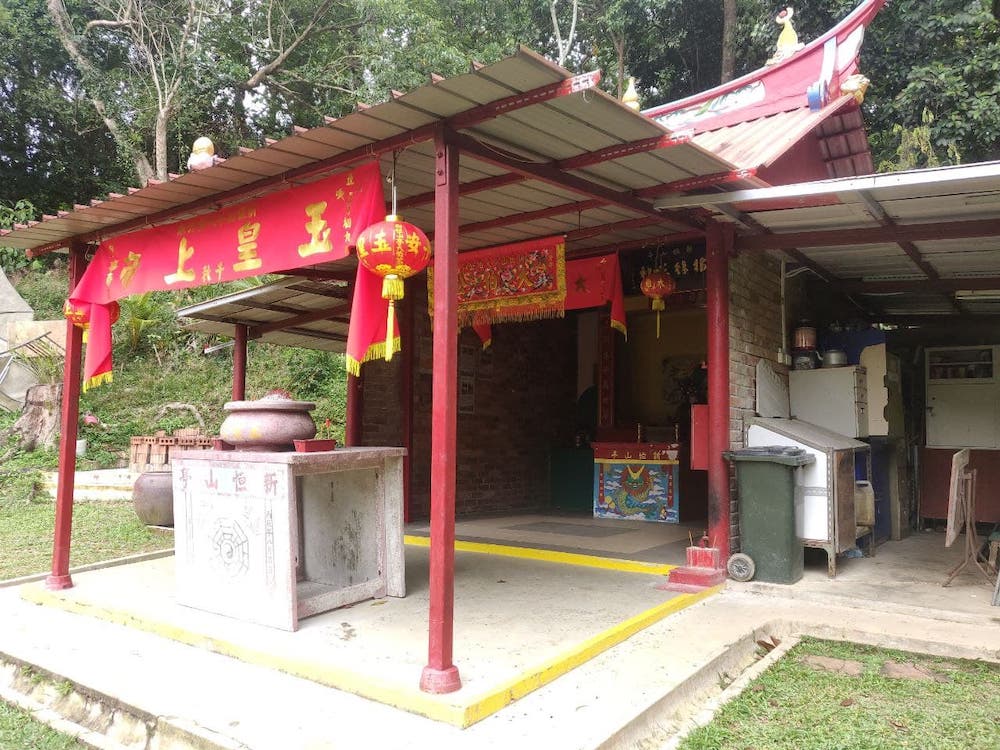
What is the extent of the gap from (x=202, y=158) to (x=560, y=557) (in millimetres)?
4171

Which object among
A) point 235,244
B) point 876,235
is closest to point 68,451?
point 235,244

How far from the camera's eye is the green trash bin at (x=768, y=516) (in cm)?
536

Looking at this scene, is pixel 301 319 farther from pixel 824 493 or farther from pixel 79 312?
pixel 824 493

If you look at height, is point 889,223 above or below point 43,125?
below

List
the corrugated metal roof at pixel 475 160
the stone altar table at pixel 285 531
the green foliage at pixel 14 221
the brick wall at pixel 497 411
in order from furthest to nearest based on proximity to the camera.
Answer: the green foliage at pixel 14 221, the brick wall at pixel 497 411, the stone altar table at pixel 285 531, the corrugated metal roof at pixel 475 160

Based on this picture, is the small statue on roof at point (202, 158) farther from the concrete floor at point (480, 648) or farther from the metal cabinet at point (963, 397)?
the metal cabinet at point (963, 397)

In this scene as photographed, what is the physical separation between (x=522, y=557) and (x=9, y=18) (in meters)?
16.7

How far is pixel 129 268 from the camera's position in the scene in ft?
18.6

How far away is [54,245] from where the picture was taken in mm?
6105

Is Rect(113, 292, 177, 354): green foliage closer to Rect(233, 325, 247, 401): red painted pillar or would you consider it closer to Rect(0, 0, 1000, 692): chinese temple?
Rect(233, 325, 247, 401): red painted pillar

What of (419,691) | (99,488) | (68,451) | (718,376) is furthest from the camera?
(99,488)

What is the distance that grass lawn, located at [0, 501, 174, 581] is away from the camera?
6.77m

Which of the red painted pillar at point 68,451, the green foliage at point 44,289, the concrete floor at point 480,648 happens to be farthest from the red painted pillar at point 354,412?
the green foliage at point 44,289

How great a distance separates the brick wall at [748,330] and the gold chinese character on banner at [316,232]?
323 cm
